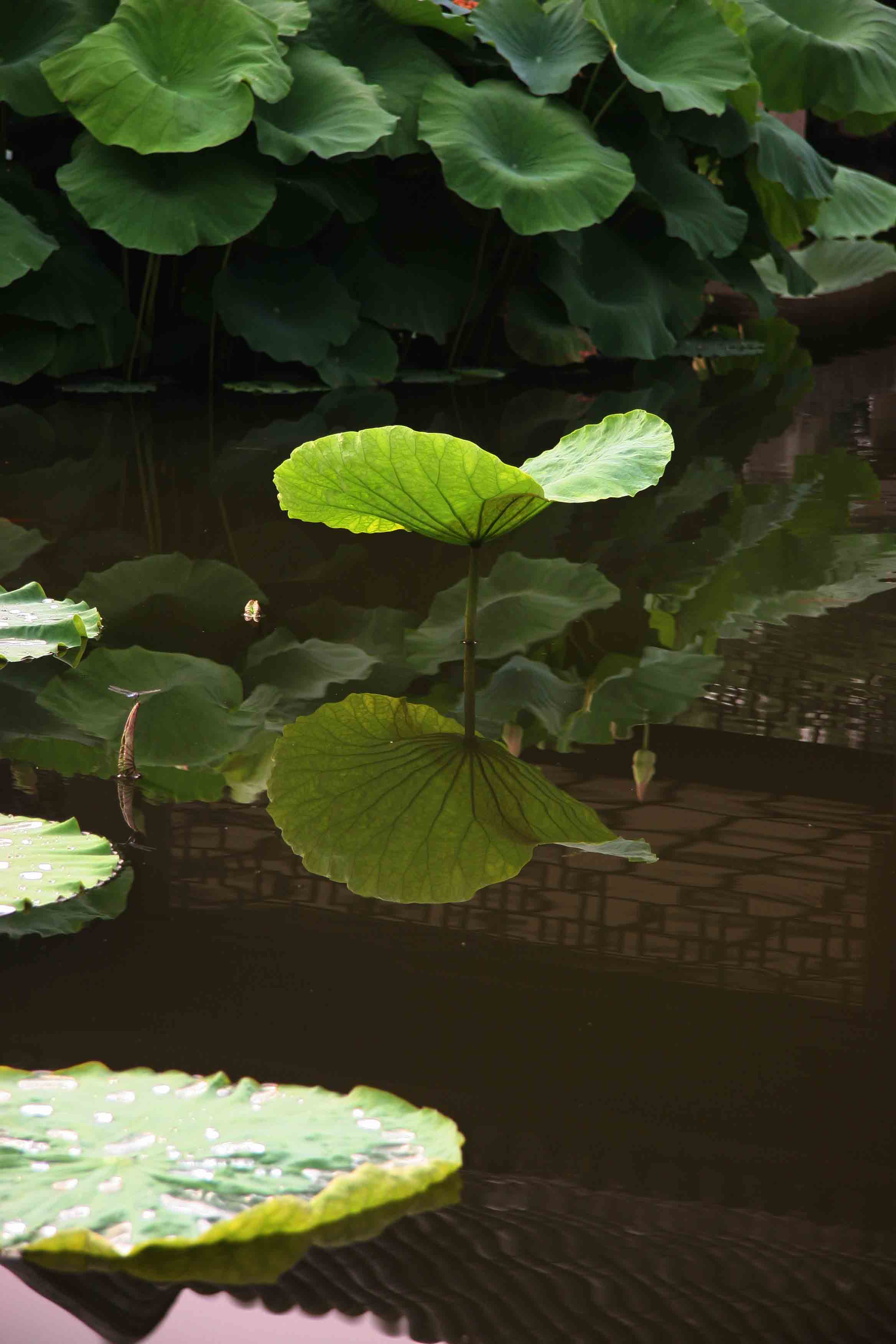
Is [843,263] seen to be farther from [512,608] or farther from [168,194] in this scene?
[512,608]

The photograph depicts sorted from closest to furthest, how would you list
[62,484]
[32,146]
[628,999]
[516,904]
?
[628,999] → [516,904] → [62,484] → [32,146]

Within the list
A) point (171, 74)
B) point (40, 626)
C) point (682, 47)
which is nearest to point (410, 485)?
point (40, 626)

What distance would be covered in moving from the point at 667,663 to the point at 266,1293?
3.93 ft

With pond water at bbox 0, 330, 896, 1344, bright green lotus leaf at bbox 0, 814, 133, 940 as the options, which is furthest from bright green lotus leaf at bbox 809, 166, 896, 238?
bright green lotus leaf at bbox 0, 814, 133, 940

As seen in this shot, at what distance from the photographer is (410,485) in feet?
5.09

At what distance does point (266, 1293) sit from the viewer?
2.44 ft

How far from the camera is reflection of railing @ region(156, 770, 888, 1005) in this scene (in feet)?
3.61

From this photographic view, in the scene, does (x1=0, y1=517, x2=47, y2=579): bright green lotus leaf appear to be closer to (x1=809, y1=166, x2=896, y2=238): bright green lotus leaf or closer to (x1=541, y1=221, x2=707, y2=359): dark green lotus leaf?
(x1=541, y1=221, x2=707, y2=359): dark green lotus leaf

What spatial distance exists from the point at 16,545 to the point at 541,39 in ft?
8.05

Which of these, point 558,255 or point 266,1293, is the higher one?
point 266,1293

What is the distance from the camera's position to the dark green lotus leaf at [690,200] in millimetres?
4227

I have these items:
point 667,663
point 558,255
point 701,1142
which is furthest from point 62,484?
point 701,1142

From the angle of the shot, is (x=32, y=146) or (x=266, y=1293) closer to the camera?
(x=266, y=1293)

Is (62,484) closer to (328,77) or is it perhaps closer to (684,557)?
(684,557)
